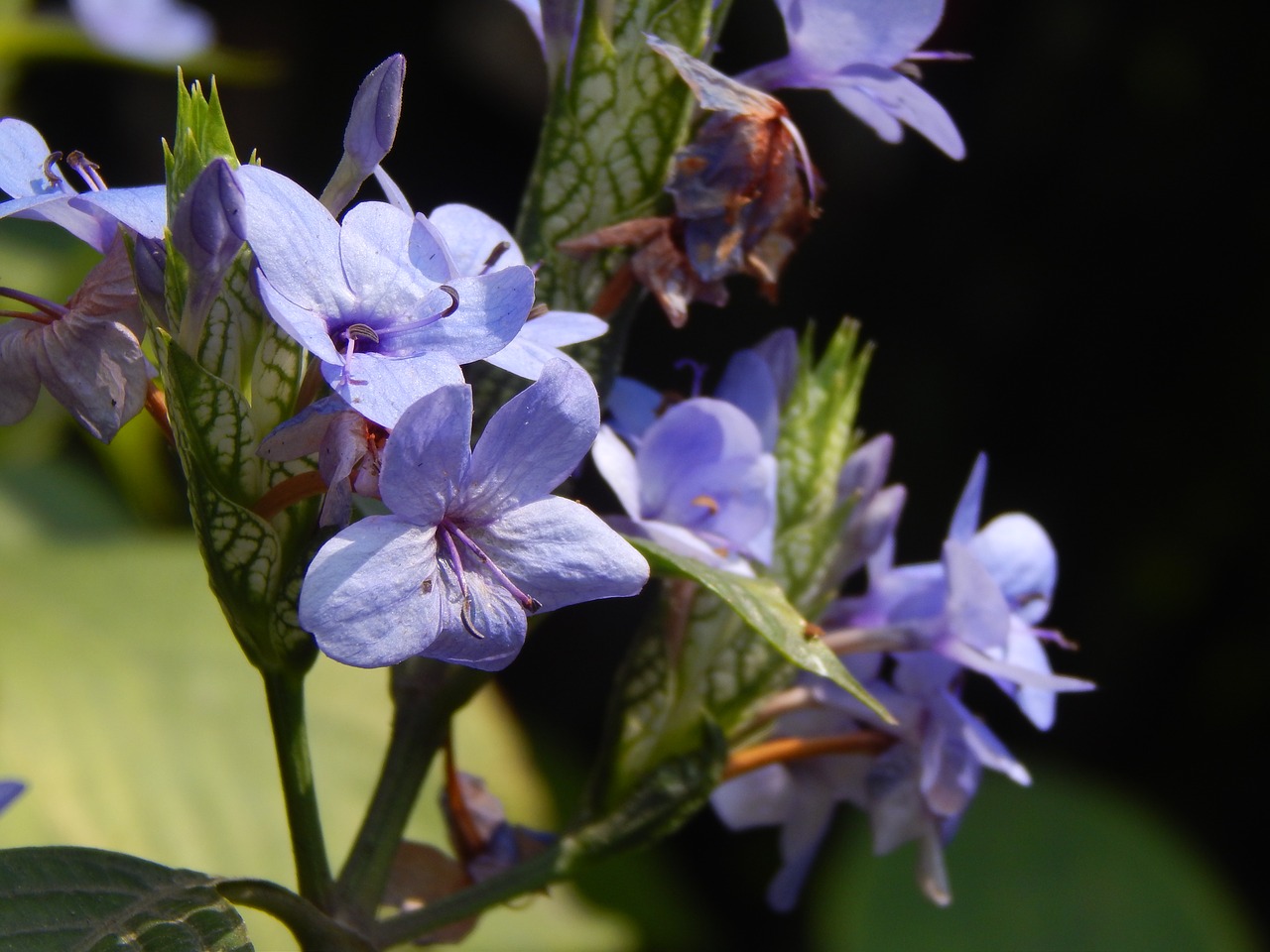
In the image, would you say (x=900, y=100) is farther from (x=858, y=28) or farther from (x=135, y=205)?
(x=135, y=205)

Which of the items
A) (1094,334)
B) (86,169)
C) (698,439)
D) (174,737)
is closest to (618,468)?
(698,439)

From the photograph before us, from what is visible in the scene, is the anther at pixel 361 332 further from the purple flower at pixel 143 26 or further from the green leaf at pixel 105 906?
the purple flower at pixel 143 26

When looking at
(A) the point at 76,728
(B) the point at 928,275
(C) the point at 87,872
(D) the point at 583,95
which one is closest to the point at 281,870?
(A) the point at 76,728

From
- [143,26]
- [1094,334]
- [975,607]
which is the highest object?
[975,607]

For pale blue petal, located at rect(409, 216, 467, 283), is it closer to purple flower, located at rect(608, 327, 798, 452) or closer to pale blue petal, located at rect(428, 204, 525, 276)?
pale blue petal, located at rect(428, 204, 525, 276)

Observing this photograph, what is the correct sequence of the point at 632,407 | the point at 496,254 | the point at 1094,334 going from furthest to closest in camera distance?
the point at 1094,334 → the point at 632,407 → the point at 496,254

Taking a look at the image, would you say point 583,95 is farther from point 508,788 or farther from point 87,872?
point 508,788

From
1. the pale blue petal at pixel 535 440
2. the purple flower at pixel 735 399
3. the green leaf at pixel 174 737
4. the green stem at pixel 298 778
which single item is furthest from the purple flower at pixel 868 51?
the green leaf at pixel 174 737
